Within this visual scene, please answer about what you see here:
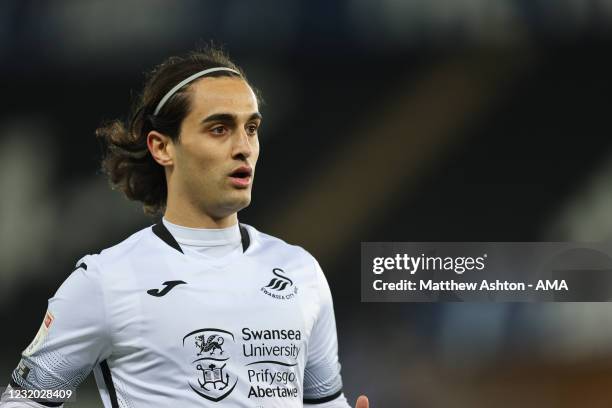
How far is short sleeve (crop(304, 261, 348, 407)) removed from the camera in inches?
91.6

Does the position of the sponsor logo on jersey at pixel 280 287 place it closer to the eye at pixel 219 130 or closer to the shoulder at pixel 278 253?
the shoulder at pixel 278 253

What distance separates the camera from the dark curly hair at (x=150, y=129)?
2.29 m

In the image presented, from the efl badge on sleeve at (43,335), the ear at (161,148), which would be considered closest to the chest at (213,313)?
the efl badge on sleeve at (43,335)

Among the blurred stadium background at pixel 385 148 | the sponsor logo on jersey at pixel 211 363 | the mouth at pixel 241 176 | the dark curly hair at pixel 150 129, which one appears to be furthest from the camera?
the blurred stadium background at pixel 385 148

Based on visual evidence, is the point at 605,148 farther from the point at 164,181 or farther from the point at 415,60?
the point at 164,181

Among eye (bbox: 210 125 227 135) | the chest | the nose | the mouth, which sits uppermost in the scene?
eye (bbox: 210 125 227 135)

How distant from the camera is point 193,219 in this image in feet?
7.46

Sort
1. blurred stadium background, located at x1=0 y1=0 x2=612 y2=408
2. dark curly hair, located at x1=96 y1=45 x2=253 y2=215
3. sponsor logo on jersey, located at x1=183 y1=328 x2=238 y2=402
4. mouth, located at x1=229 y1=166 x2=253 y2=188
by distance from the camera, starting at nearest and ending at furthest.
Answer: sponsor logo on jersey, located at x1=183 y1=328 x2=238 y2=402 < mouth, located at x1=229 y1=166 x2=253 y2=188 < dark curly hair, located at x1=96 y1=45 x2=253 y2=215 < blurred stadium background, located at x1=0 y1=0 x2=612 y2=408

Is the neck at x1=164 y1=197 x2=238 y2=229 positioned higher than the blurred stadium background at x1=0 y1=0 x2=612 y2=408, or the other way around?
the blurred stadium background at x1=0 y1=0 x2=612 y2=408

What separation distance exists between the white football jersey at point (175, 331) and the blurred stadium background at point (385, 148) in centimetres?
160

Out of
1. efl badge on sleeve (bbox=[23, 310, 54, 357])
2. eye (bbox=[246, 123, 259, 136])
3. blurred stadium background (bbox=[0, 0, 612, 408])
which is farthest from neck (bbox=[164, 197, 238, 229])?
blurred stadium background (bbox=[0, 0, 612, 408])

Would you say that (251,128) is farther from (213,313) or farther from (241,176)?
(213,313)

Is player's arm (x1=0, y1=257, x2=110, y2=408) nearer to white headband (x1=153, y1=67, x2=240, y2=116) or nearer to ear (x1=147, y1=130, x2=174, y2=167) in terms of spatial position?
ear (x1=147, y1=130, x2=174, y2=167)

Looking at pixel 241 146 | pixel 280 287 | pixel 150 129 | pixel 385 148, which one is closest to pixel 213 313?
pixel 280 287
